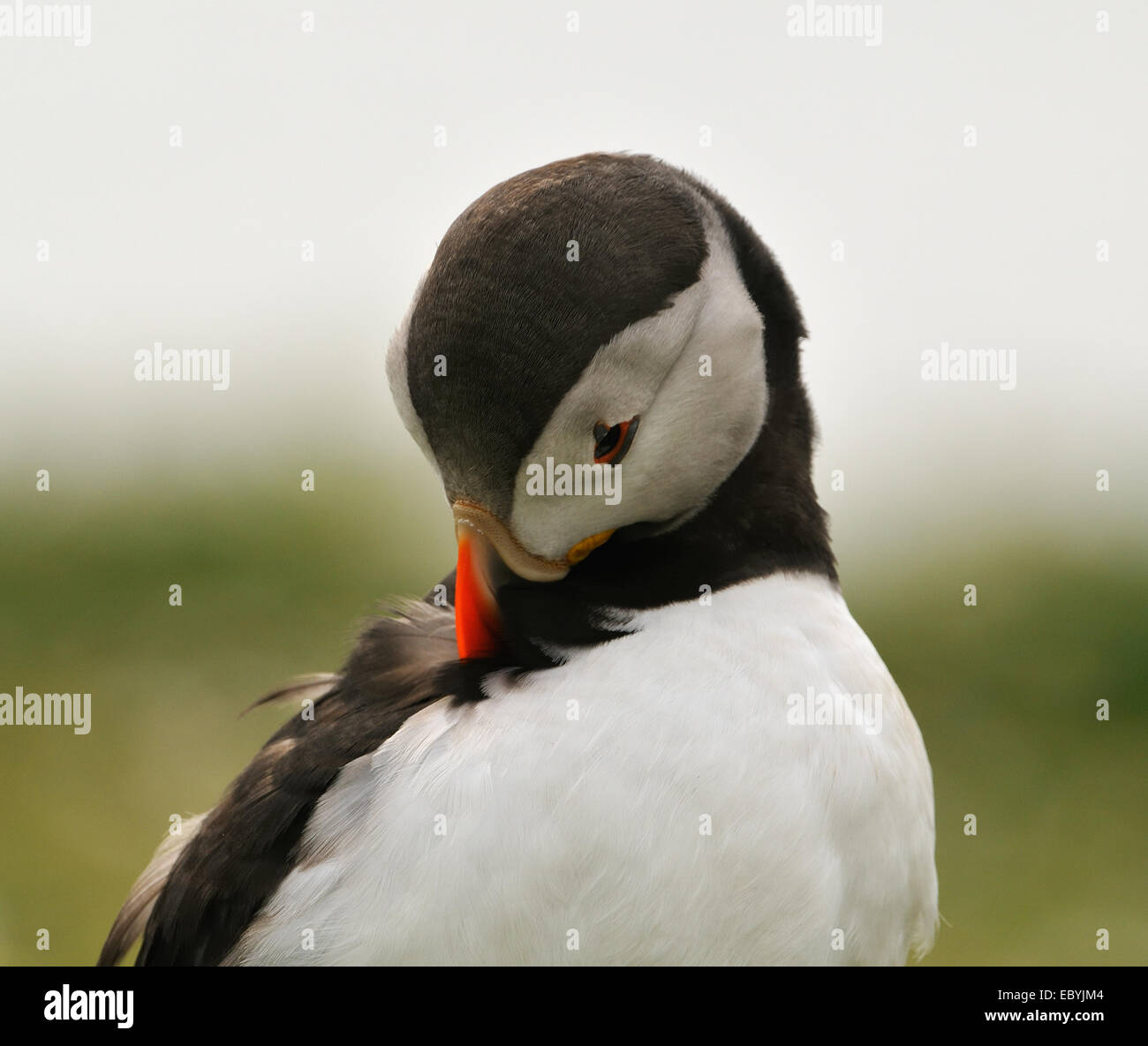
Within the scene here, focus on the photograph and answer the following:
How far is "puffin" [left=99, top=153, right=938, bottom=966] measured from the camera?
8.18 feet

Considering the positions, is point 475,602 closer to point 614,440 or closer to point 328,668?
point 614,440

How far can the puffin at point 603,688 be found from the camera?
8.18 ft

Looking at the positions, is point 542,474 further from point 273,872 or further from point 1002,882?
point 1002,882

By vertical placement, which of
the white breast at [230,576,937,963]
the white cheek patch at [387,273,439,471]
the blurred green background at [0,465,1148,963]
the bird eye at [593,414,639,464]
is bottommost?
the blurred green background at [0,465,1148,963]

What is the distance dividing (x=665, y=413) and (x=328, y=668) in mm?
4749

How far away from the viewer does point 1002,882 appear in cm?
610

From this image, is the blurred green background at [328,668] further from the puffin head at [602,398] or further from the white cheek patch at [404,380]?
the white cheek patch at [404,380]

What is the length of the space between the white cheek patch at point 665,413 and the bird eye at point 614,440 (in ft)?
0.04

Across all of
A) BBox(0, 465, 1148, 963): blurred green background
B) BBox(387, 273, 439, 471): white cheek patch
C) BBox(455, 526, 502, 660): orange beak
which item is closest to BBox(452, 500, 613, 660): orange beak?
BBox(455, 526, 502, 660): orange beak

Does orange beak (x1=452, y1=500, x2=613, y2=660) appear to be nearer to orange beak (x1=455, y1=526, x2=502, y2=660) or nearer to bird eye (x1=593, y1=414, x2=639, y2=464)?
orange beak (x1=455, y1=526, x2=502, y2=660)

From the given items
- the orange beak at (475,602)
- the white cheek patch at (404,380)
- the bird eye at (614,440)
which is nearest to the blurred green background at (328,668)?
the orange beak at (475,602)

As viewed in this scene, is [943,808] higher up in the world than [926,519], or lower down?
lower down
